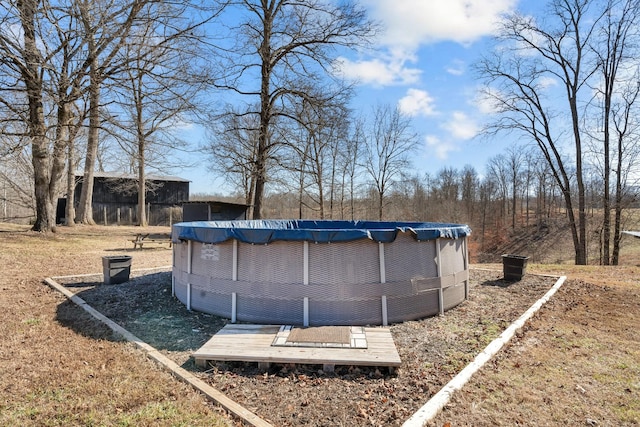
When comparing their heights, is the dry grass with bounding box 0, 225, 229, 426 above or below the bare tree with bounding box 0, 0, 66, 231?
below

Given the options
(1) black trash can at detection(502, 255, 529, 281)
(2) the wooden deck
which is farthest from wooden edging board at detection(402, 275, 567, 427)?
(1) black trash can at detection(502, 255, 529, 281)

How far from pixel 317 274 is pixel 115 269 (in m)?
4.83

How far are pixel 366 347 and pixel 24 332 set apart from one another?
4.12m

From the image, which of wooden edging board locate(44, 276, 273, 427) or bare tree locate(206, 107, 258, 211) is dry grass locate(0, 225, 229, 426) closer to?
wooden edging board locate(44, 276, 273, 427)

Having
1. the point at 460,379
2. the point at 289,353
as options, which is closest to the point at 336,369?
the point at 289,353

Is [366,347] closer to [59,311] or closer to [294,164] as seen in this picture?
[59,311]

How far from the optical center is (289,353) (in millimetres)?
3586

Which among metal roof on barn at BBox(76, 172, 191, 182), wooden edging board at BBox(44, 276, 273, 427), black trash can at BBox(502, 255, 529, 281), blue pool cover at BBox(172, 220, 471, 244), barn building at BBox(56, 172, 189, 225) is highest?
→ metal roof on barn at BBox(76, 172, 191, 182)

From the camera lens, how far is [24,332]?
442 centimetres

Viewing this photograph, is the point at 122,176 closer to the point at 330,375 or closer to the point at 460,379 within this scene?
the point at 330,375

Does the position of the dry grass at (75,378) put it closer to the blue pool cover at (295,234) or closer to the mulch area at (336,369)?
the mulch area at (336,369)

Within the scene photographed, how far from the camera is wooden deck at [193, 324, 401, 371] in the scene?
11.3 ft

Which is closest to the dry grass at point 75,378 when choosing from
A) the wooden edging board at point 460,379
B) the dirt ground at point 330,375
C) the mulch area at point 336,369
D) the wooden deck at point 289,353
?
the dirt ground at point 330,375

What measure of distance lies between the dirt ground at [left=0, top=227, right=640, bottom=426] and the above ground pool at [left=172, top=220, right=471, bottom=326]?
396 millimetres
